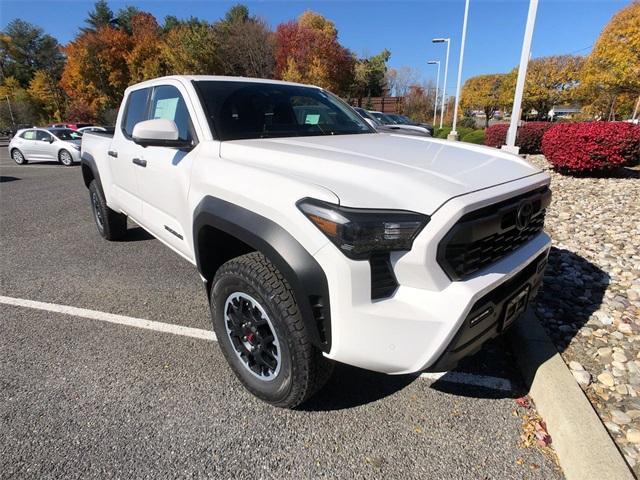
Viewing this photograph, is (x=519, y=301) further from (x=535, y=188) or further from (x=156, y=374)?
(x=156, y=374)

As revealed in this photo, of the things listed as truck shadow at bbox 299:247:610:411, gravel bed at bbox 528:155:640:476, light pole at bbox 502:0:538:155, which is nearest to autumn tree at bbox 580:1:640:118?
light pole at bbox 502:0:538:155

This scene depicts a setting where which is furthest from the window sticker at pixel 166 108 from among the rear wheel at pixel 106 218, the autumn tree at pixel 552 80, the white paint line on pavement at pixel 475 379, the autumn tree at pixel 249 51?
the autumn tree at pixel 552 80

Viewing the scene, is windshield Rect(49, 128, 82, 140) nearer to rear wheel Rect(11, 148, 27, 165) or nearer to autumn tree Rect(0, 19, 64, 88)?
rear wheel Rect(11, 148, 27, 165)

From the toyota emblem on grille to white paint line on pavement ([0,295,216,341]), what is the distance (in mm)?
2165

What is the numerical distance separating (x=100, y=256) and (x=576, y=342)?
476 centimetres

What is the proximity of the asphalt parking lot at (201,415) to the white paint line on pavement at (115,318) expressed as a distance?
53 mm

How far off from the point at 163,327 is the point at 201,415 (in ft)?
3.58

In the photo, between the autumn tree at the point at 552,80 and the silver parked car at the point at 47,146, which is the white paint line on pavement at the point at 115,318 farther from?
the autumn tree at the point at 552,80

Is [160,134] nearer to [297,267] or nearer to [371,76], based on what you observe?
[297,267]

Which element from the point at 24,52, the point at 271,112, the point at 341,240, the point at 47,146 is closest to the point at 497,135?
the point at 271,112

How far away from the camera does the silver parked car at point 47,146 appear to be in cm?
1459

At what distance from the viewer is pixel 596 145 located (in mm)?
7102

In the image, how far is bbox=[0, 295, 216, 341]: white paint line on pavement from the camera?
2941 millimetres

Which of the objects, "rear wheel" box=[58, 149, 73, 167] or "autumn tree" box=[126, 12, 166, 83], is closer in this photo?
"rear wheel" box=[58, 149, 73, 167]
